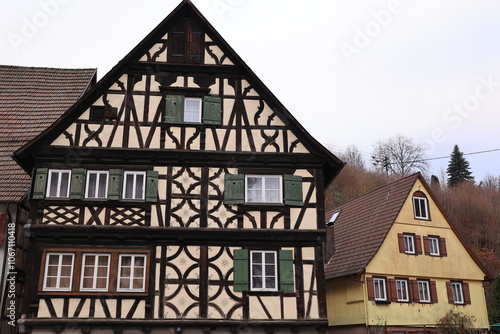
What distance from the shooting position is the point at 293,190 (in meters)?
18.0

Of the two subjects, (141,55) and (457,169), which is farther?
(457,169)

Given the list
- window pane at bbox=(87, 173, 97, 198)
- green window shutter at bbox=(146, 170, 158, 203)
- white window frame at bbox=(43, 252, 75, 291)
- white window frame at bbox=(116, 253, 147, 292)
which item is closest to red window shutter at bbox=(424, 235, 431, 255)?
green window shutter at bbox=(146, 170, 158, 203)

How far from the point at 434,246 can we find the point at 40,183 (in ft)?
53.3

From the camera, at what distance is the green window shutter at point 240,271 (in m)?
16.9

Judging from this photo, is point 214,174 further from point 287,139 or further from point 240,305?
point 240,305

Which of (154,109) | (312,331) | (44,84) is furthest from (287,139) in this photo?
(44,84)

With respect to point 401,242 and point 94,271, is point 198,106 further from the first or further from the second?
point 401,242

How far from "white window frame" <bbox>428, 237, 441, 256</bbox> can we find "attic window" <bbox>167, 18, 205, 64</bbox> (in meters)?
12.8

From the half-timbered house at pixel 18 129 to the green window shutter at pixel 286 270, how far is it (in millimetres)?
8399

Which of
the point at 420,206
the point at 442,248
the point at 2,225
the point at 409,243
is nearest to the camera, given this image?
the point at 2,225

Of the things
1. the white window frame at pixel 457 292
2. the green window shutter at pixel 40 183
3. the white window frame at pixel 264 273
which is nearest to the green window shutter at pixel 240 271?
the white window frame at pixel 264 273

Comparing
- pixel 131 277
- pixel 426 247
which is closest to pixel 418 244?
pixel 426 247

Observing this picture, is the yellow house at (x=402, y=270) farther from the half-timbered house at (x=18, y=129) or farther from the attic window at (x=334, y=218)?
the half-timbered house at (x=18, y=129)

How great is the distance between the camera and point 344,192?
53875 mm
